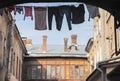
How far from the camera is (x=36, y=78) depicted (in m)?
61.4

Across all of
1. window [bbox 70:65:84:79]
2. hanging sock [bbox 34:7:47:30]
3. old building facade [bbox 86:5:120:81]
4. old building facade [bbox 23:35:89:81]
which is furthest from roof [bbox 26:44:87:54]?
hanging sock [bbox 34:7:47:30]

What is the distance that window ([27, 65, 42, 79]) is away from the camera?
61.5m

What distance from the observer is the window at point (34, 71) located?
6147cm

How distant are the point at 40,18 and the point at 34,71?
140 feet

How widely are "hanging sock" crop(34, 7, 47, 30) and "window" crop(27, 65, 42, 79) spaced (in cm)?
4100

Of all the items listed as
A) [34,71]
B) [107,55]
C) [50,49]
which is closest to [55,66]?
[34,71]

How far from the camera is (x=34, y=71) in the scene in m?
61.8

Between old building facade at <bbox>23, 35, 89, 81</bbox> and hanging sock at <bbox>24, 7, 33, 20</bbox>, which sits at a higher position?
hanging sock at <bbox>24, 7, 33, 20</bbox>

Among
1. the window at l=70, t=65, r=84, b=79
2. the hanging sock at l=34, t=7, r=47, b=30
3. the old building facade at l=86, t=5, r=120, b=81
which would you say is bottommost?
the window at l=70, t=65, r=84, b=79

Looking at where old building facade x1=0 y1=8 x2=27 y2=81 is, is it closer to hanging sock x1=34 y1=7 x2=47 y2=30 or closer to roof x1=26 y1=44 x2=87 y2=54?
hanging sock x1=34 y1=7 x2=47 y2=30

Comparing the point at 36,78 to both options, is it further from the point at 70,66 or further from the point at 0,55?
the point at 0,55

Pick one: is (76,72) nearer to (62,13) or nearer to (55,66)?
(55,66)

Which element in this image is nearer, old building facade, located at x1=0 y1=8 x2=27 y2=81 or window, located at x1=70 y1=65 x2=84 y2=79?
old building facade, located at x1=0 y1=8 x2=27 y2=81

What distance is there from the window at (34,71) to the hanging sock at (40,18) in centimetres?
4100
